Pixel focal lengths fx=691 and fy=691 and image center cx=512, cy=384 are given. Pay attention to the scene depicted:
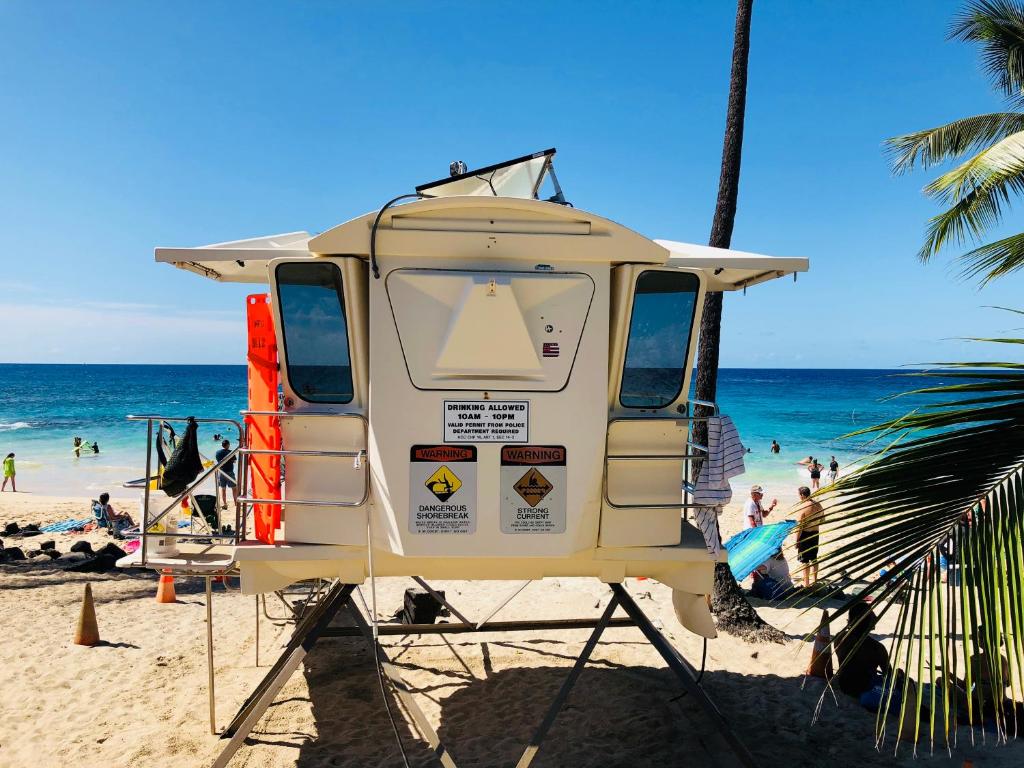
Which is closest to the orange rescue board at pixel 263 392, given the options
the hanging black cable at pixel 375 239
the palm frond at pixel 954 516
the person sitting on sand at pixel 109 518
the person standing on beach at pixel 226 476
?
the person standing on beach at pixel 226 476

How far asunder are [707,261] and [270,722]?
5.79 m

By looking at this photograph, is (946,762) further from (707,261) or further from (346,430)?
(346,430)

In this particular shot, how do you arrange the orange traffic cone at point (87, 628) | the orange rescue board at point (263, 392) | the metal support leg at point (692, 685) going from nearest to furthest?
the metal support leg at point (692, 685) < the orange rescue board at point (263, 392) < the orange traffic cone at point (87, 628)

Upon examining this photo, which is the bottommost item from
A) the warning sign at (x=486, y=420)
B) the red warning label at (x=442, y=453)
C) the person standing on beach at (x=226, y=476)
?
the person standing on beach at (x=226, y=476)

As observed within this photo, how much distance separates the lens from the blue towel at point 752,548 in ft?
29.8

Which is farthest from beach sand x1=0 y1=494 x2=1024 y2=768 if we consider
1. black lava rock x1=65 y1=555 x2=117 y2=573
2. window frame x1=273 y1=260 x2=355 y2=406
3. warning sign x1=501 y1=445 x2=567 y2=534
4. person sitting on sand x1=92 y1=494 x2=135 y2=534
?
person sitting on sand x1=92 y1=494 x2=135 y2=534

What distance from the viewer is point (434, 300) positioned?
15.3ft

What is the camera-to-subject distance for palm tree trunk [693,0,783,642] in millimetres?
8930

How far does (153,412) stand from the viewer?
2598 inches

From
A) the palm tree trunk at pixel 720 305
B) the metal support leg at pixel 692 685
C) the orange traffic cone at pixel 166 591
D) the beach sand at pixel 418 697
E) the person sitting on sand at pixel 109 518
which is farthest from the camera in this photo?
the person sitting on sand at pixel 109 518

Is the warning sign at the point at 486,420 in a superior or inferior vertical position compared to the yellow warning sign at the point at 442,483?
superior

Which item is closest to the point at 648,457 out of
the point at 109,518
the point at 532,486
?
the point at 532,486

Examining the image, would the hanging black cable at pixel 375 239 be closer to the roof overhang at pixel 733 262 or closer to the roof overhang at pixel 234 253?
the roof overhang at pixel 234 253

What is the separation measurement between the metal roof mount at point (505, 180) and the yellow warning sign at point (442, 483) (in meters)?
2.53
